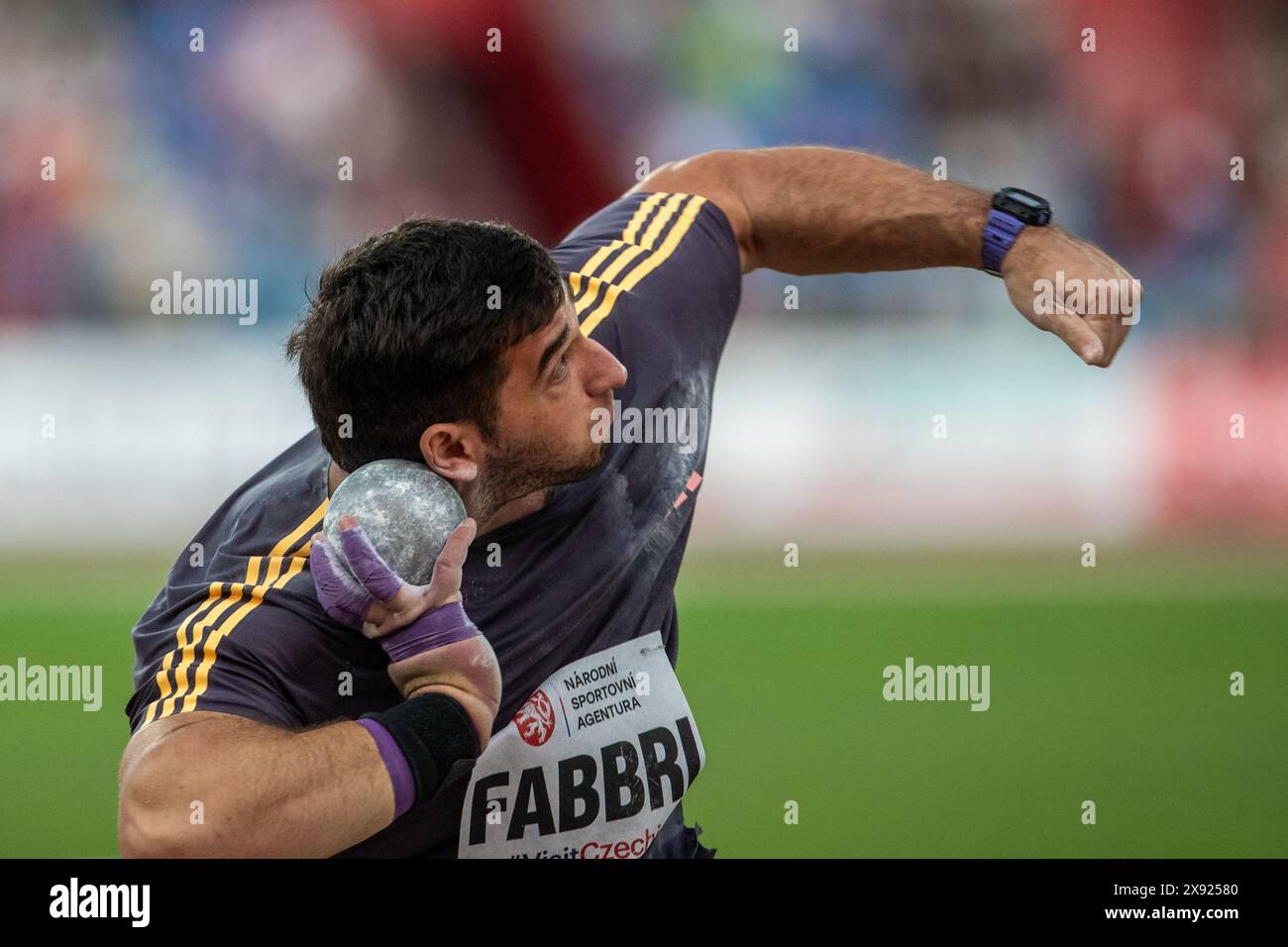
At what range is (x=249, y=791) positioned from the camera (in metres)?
2.10

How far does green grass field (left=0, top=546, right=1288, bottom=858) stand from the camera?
5.00 metres

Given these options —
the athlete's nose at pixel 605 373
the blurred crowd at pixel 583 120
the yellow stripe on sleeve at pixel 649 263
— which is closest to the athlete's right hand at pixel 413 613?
the athlete's nose at pixel 605 373

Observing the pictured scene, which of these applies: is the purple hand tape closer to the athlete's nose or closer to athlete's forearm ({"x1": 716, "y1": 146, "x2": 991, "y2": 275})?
the athlete's nose

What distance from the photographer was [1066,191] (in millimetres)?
10148

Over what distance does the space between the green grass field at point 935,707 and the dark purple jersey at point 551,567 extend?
2.14 metres

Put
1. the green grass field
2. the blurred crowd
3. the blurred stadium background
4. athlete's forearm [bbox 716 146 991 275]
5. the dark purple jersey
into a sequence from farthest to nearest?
the blurred crowd < the blurred stadium background < the green grass field < athlete's forearm [bbox 716 146 991 275] < the dark purple jersey

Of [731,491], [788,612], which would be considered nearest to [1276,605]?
[788,612]

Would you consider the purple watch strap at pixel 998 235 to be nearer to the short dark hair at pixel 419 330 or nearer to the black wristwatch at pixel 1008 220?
the black wristwatch at pixel 1008 220

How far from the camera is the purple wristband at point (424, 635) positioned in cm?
230

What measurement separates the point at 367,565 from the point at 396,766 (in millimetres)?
321

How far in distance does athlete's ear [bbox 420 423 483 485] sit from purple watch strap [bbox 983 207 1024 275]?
131 cm

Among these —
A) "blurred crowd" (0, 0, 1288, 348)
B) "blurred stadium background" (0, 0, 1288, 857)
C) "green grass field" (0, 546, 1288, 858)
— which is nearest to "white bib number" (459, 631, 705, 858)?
"green grass field" (0, 546, 1288, 858)

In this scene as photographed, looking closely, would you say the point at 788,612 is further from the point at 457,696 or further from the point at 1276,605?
the point at 457,696

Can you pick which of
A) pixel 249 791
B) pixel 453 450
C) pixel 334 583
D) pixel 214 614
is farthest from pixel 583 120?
pixel 249 791
